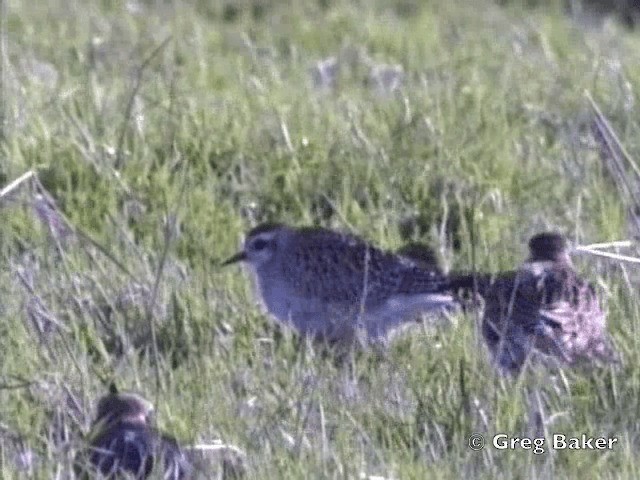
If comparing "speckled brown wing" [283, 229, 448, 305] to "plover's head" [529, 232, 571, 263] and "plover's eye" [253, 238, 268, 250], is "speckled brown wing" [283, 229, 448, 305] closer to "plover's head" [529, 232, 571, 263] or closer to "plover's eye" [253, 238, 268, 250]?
"plover's eye" [253, 238, 268, 250]

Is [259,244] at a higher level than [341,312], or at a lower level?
higher

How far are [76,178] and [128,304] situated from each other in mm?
1181

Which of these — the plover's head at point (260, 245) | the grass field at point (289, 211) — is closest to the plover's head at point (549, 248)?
the grass field at point (289, 211)

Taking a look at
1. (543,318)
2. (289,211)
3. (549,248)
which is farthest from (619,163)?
(289,211)

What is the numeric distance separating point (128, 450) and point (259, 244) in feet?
5.98

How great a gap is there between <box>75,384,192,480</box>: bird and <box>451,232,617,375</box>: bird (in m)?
0.97

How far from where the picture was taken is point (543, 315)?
5.36 meters

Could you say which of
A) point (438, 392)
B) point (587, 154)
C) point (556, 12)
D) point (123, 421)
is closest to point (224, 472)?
point (123, 421)

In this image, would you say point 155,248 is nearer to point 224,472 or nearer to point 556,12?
point 224,472

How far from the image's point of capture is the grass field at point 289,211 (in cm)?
473

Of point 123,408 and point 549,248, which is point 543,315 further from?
point 123,408

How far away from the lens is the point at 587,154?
7.15m

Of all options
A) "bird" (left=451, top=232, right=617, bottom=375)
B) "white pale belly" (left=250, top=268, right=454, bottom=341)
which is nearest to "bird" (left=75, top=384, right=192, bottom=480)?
"bird" (left=451, top=232, right=617, bottom=375)

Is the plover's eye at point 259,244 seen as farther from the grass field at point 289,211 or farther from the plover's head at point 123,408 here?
the plover's head at point 123,408
